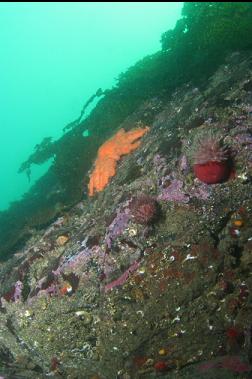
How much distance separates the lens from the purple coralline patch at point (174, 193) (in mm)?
4523

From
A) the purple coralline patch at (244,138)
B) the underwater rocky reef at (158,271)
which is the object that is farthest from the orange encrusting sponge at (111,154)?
the purple coralline patch at (244,138)

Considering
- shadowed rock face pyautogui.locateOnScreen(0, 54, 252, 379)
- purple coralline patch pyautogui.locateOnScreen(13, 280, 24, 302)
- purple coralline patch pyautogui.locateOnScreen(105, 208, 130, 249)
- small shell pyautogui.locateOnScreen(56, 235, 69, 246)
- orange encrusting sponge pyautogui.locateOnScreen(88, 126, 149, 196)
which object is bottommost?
shadowed rock face pyautogui.locateOnScreen(0, 54, 252, 379)

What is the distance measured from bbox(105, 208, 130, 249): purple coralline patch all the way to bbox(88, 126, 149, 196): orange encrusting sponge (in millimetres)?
2180

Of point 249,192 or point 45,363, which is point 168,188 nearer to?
point 249,192

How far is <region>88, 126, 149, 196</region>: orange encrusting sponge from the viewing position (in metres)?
7.14

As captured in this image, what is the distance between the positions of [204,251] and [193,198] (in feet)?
2.28

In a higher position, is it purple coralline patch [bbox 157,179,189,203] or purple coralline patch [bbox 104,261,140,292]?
purple coralline patch [bbox 157,179,189,203]

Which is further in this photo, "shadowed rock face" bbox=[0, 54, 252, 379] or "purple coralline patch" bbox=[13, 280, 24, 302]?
"purple coralline patch" bbox=[13, 280, 24, 302]

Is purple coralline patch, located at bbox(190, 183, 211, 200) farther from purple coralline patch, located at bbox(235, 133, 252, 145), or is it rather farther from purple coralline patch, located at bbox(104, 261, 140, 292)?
purple coralline patch, located at bbox(104, 261, 140, 292)

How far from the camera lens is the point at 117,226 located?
15.8ft

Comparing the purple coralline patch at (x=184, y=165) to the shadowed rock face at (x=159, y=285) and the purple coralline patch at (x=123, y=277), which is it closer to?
the shadowed rock face at (x=159, y=285)

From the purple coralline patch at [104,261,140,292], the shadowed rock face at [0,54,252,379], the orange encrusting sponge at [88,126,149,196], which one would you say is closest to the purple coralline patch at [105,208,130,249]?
the shadowed rock face at [0,54,252,379]

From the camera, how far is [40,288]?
512cm

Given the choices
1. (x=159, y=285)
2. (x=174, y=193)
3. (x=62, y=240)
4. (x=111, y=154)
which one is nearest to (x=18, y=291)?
(x=62, y=240)
